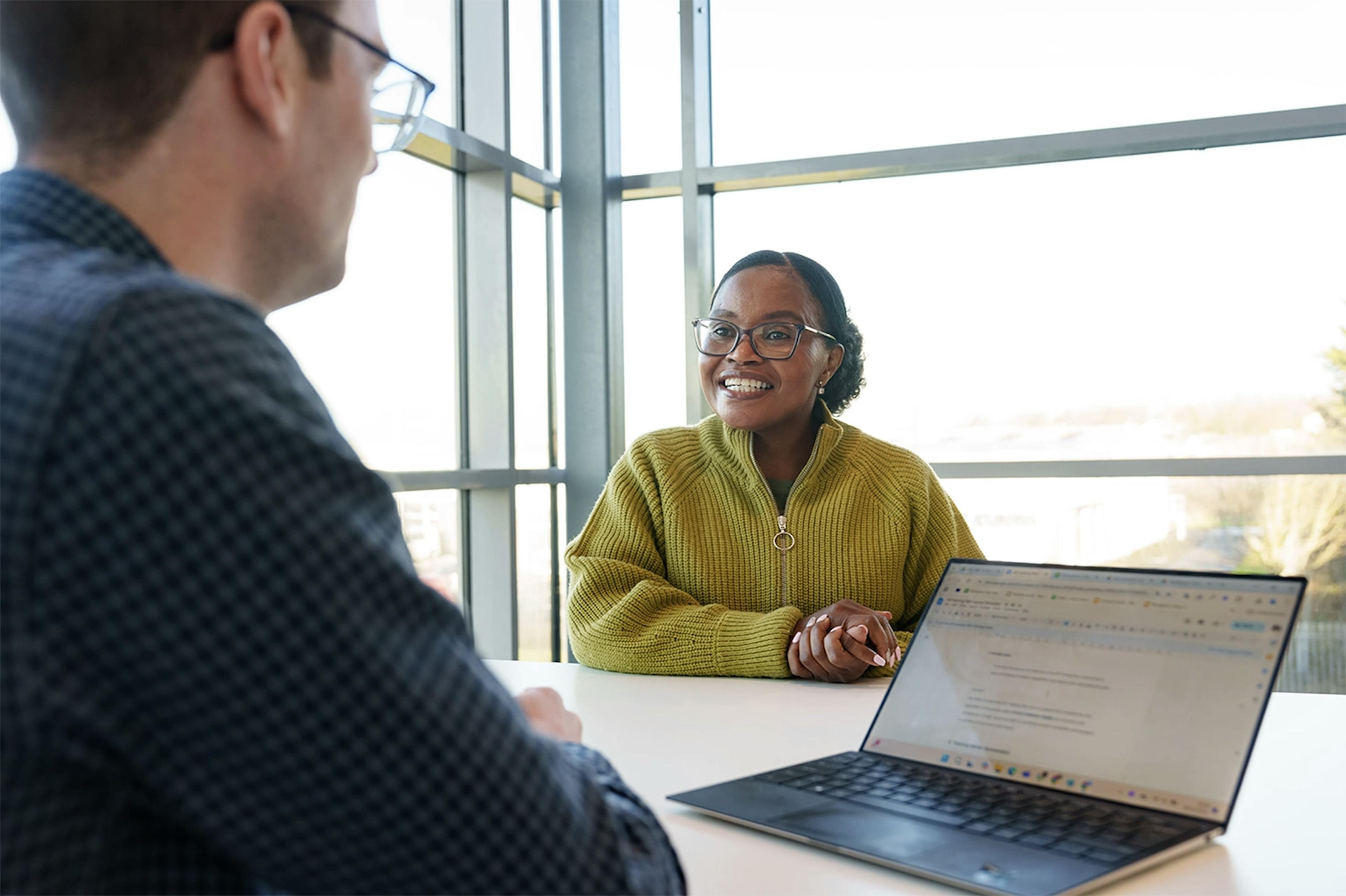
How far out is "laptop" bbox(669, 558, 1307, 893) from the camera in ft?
2.68

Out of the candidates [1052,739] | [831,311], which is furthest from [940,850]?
[831,311]

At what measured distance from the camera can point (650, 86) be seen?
3623 millimetres

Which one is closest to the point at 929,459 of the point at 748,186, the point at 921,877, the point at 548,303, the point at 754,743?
the point at 748,186

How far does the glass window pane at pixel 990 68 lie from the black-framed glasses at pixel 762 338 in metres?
1.50

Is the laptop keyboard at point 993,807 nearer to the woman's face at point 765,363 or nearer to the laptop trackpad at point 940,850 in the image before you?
the laptop trackpad at point 940,850

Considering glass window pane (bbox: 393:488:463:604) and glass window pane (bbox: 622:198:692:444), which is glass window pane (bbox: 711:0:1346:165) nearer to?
glass window pane (bbox: 622:198:692:444)

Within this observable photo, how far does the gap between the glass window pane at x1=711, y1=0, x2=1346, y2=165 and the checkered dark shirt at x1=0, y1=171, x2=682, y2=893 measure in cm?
317

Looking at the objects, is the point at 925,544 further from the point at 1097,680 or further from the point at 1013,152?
the point at 1013,152

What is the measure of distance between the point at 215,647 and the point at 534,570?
10.00ft

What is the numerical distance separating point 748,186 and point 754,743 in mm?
2644

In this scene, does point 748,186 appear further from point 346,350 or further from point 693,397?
point 346,350

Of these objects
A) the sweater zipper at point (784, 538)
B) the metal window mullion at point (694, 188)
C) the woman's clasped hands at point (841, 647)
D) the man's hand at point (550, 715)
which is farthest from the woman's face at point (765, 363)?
the metal window mullion at point (694, 188)

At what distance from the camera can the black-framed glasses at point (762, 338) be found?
2129 mm

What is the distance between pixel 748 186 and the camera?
3.56m
